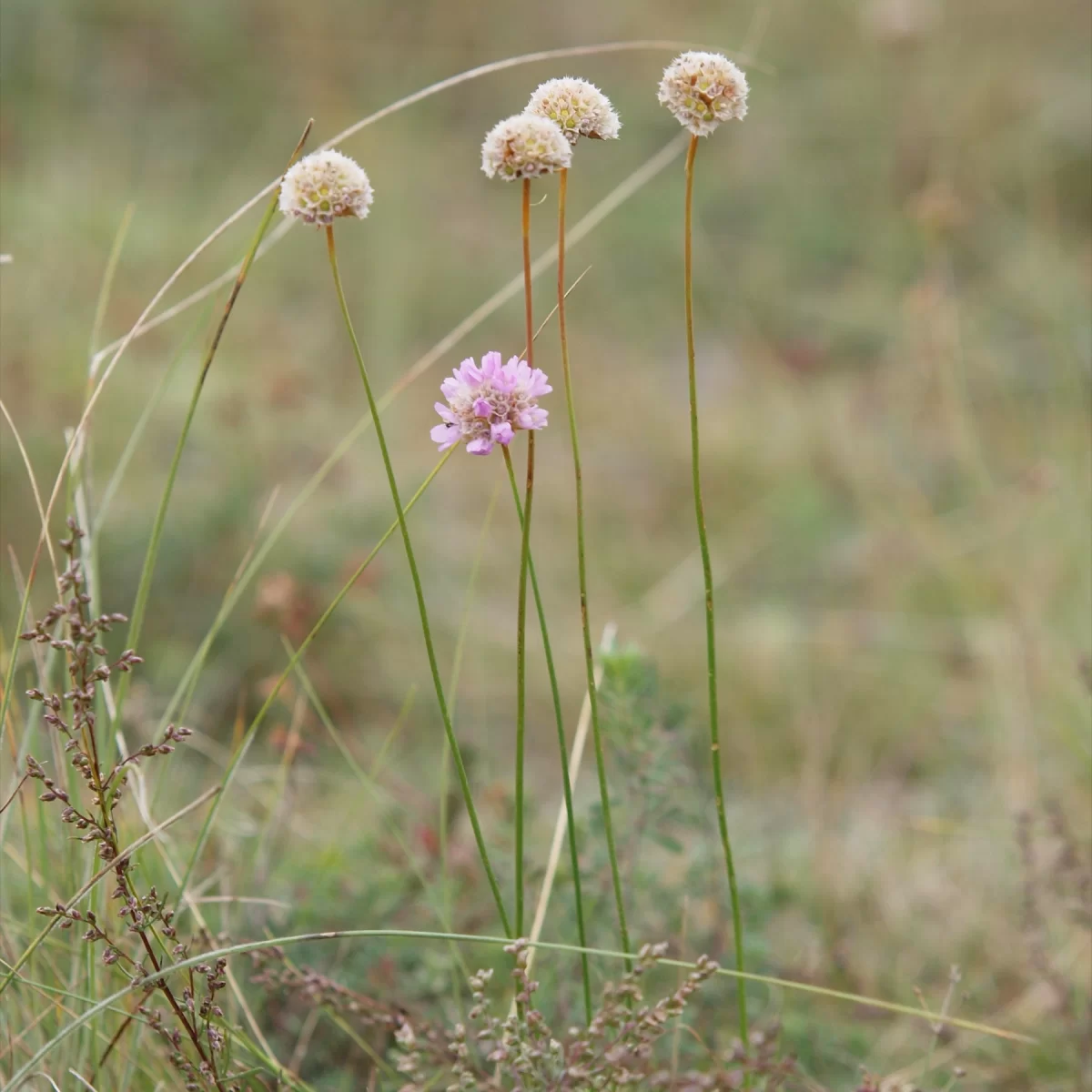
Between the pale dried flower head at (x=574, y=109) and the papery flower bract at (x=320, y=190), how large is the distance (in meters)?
0.13

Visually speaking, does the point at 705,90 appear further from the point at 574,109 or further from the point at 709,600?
the point at 709,600

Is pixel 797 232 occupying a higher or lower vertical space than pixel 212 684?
higher

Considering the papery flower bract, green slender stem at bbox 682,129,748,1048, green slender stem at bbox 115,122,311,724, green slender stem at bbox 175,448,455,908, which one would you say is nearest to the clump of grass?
green slender stem at bbox 682,129,748,1048

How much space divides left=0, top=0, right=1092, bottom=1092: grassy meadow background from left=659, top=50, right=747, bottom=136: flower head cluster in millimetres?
368

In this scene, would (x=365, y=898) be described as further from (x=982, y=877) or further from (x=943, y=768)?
(x=943, y=768)

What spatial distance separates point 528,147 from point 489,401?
0.47ft

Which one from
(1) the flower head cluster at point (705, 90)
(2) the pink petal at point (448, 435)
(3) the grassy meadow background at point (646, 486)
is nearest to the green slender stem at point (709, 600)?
(1) the flower head cluster at point (705, 90)

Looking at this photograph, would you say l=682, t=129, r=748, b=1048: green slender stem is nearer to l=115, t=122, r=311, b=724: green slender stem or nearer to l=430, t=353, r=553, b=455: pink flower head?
l=430, t=353, r=553, b=455: pink flower head

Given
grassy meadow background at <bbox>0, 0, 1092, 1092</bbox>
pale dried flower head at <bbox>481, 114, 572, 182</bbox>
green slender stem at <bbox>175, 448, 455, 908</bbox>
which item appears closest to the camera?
pale dried flower head at <bbox>481, 114, 572, 182</bbox>

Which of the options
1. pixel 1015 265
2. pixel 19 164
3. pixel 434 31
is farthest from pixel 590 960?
pixel 434 31

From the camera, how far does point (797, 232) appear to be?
4840mm

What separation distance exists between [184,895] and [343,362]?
329 centimetres

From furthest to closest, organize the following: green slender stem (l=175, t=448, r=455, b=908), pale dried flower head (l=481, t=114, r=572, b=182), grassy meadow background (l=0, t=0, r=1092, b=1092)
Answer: grassy meadow background (l=0, t=0, r=1092, b=1092), green slender stem (l=175, t=448, r=455, b=908), pale dried flower head (l=481, t=114, r=572, b=182)

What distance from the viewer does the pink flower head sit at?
0.68 m
